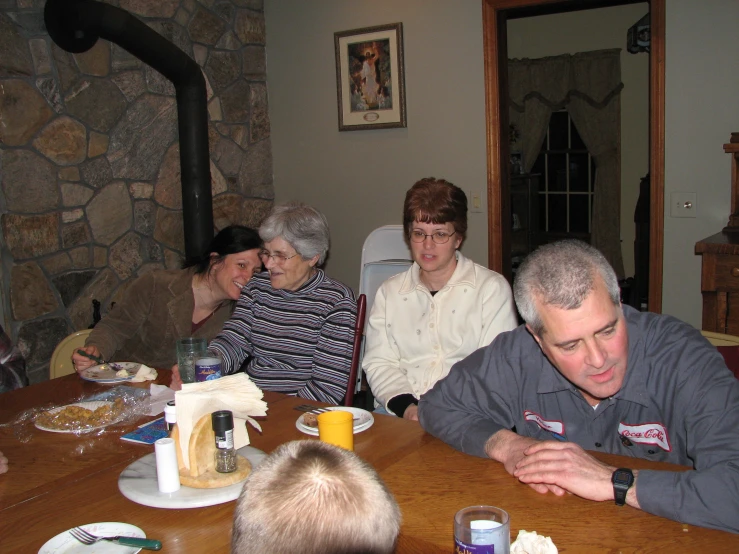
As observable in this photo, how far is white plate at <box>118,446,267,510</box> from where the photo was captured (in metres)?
1.42

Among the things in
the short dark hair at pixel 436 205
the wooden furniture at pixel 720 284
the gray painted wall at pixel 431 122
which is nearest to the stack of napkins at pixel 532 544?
the short dark hair at pixel 436 205

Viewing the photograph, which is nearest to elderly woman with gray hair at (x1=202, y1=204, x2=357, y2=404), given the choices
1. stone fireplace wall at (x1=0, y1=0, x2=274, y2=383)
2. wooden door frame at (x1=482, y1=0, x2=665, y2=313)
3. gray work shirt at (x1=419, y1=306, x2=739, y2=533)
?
gray work shirt at (x1=419, y1=306, x2=739, y2=533)

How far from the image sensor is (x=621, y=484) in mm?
1325

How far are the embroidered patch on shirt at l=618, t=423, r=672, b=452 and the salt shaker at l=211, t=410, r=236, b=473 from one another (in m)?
0.85

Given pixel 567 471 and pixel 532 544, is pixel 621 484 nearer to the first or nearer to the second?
pixel 567 471

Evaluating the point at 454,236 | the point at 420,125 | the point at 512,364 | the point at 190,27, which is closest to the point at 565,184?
the point at 420,125

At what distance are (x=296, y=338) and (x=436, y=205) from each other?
683 mm

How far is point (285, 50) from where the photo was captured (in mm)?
4773

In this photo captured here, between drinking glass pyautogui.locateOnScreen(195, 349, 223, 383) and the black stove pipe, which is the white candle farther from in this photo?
the black stove pipe

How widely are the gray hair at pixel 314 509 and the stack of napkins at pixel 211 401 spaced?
2.76ft

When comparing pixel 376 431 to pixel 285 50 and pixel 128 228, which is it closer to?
pixel 128 228

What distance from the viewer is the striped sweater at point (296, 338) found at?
2492 mm

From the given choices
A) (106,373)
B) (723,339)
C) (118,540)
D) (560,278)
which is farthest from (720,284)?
(118,540)

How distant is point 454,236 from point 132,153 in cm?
222
